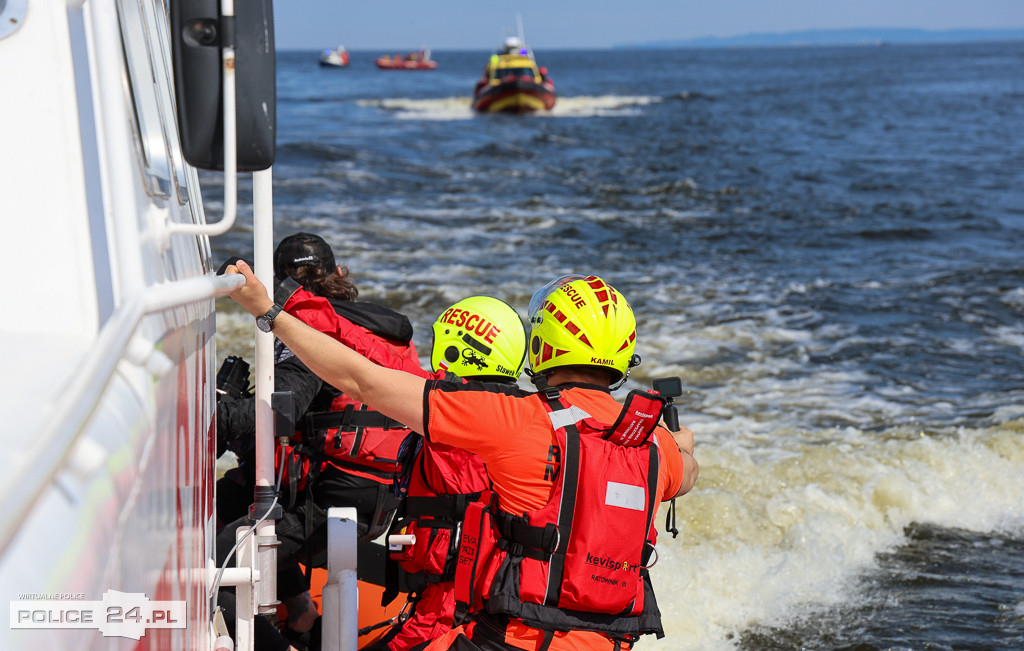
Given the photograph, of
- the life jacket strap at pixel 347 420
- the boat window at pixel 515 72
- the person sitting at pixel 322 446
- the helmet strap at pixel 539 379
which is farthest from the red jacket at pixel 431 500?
the boat window at pixel 515 72

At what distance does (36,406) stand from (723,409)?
749 centimetres

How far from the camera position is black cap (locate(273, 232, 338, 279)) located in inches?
142

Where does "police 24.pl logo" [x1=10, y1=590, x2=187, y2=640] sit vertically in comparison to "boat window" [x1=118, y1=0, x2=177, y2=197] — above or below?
below

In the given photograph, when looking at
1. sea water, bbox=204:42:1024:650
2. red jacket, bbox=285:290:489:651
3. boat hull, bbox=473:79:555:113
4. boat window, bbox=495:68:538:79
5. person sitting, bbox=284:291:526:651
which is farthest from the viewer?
boat window, bbox=495:68:538:79

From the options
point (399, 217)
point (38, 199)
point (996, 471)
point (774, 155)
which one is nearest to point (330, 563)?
point (38, 199)

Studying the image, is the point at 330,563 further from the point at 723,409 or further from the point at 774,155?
the point at 774,155

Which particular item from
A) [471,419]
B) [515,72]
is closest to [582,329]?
[471,419]

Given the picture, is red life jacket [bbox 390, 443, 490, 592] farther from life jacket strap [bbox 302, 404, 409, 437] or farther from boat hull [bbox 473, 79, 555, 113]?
boat hull [bbox 473, 79, 555, 113]

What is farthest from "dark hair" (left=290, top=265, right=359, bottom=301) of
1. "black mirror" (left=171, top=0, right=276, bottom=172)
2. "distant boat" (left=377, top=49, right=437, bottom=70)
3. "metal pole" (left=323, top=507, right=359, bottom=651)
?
"distant boat" (left=377, top=49, right=437, bottom=70)

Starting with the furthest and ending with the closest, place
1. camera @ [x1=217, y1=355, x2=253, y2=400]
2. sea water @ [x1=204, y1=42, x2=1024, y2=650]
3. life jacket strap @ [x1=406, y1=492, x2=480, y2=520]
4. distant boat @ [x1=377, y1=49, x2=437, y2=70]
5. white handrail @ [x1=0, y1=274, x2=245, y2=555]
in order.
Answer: distant boat @ [x1=377, y1=49, x2=437, y2=70]
sea water @ [x1=204, y1=42, x2=1024, y2=650]
camera @ [x1=217, y1=355, x2=253, y2=400]
life jacket strap @ [x1=406, y1=492, x2=480, y2=520]
white handrail @ [x1=0, y1=274, x2=245, y2=555]

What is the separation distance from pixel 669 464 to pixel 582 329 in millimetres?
401

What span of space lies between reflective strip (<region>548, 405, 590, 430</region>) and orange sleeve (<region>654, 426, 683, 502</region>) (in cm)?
27

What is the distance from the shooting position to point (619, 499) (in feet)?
7.30

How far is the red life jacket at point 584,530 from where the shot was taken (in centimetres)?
220
